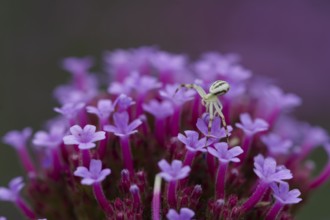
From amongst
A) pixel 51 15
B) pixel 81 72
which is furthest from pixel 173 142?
pixel 51 15

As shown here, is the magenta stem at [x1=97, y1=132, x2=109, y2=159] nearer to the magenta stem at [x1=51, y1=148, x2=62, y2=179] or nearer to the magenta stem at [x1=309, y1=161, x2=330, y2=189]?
the magenta stem at [x1=51, y1=148, x2=62, y2=179]

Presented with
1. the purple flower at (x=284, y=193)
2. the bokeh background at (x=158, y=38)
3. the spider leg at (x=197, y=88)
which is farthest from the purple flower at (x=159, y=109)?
the bokeh background at (x=158, y=38)

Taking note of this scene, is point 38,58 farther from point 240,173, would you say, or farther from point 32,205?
point 240,173

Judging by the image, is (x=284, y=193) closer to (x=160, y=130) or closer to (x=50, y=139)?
(x=160, y=130)

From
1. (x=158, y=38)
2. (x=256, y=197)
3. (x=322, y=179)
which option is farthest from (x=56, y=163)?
(x=158, y=38)

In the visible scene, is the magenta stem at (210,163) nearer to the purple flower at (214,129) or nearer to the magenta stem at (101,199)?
the purple flower at (214,129)

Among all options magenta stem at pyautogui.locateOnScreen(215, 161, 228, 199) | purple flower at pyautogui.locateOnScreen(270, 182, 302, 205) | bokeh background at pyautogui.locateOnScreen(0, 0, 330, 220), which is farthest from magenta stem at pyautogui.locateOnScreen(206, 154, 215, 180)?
bokeh background at pyautogui.locateOnScreen(0, 0, 330, 220)
